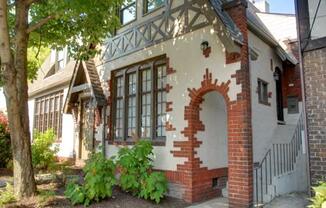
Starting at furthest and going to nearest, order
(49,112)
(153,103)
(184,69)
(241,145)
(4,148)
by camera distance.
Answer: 1. (49,112)
2. (4,148)
3. (153,103)
4. (184,69)
5. (241,145)

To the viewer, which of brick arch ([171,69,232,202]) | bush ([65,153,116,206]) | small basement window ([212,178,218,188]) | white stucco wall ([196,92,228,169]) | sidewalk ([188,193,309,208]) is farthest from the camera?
small basement window ([212,178,218,188])

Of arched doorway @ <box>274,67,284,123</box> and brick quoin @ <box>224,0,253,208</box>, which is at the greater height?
arched doorway @ <box>274,67,284,123</box>

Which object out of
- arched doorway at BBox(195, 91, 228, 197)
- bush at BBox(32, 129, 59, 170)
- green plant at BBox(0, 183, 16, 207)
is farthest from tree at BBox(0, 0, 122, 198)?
bush at BBox(32, 129, 59, 170)

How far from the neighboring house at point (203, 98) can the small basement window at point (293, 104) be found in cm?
3

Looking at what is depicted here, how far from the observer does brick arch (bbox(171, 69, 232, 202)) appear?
796 centimetres

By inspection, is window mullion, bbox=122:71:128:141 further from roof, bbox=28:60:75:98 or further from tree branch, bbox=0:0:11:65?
roof, bbox=28:60:75:98

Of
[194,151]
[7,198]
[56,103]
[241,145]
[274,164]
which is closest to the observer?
[7,198]

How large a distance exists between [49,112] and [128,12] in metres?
8.51

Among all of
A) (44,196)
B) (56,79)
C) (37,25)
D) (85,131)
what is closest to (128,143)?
(85,131)

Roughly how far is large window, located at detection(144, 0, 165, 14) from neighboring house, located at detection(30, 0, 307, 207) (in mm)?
37

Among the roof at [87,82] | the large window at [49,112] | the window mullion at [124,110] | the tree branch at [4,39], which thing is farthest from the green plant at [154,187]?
the large window at [49,112]

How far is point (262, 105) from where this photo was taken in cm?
920

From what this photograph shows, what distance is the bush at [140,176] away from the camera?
762 cm

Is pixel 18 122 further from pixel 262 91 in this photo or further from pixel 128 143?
pixel 262 91
